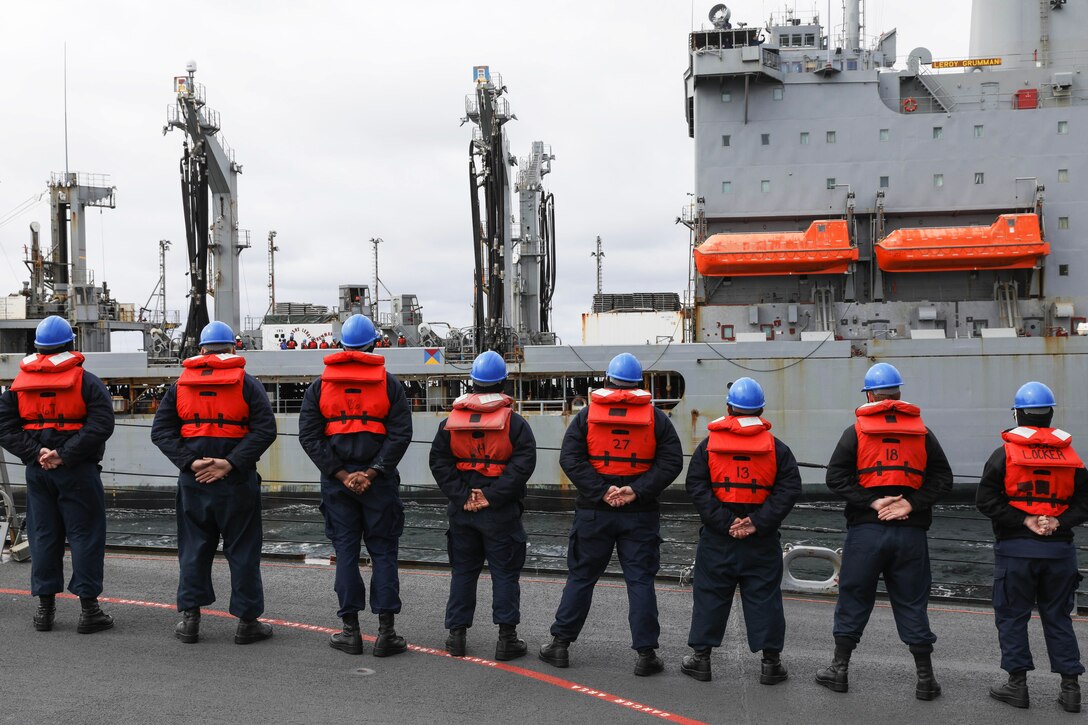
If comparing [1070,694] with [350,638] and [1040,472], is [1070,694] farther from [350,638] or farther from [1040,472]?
[350,638]

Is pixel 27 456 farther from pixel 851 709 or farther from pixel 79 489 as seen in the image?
pixel 851 709

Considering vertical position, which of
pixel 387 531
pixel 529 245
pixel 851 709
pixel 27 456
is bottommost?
pixel 851 709

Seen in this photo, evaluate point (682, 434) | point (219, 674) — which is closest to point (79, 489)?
point (219, 674)

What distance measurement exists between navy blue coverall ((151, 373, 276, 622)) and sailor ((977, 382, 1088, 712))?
3.67 meters

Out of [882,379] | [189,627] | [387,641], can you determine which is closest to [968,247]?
[882,379]

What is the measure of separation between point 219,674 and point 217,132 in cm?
1991

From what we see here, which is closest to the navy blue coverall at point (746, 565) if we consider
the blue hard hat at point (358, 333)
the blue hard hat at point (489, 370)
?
the blue hard hat at point (489, 370)

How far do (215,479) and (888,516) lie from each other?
133 inches

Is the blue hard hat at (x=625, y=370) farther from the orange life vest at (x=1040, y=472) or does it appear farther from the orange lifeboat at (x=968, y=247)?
the orange lifeboat at (x=968, y=247)

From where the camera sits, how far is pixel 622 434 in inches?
180

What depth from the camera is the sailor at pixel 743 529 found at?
4.29 meters

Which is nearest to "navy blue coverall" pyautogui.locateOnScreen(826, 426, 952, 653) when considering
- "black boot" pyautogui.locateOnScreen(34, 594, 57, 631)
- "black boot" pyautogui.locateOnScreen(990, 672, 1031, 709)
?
"black boot" pyautogui.locateOnScreen(990, 672, 1031, 709)

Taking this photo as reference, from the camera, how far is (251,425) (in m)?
4.77

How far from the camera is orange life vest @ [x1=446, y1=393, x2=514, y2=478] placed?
181 inches
